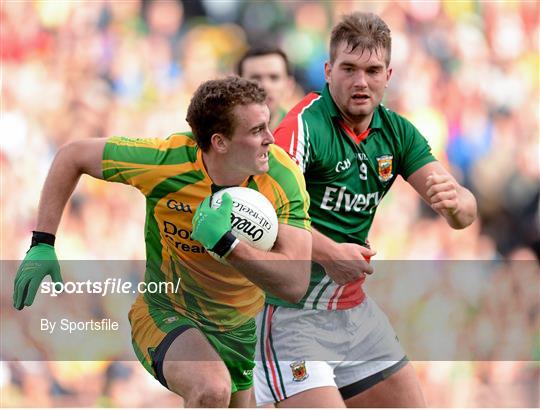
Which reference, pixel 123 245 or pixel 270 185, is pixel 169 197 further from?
pixel 123 245

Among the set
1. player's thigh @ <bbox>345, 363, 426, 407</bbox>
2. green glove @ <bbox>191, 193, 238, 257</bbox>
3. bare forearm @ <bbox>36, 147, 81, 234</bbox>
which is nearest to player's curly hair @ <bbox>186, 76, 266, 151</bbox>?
green glove @ <bbox>191, 193, 238, 257</bbox>

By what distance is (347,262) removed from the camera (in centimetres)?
428

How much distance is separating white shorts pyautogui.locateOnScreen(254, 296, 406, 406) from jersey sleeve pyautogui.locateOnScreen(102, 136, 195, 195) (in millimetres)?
826

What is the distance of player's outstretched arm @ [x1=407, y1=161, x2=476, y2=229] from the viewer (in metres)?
4.14

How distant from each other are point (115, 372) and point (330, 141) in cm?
340

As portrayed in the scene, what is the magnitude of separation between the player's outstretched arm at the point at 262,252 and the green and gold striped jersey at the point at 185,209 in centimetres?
9

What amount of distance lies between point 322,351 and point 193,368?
2.44 ft

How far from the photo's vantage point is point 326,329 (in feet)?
14.5

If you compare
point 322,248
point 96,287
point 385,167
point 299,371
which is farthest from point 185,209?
point 96,287

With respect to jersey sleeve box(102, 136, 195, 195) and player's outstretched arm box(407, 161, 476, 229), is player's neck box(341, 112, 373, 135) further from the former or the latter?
jersey sleeve box(102, 136, 195, 195)

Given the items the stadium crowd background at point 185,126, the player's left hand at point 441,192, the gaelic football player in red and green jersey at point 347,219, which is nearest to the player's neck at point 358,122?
the gaelic football player in red and green jersey at point 347,219

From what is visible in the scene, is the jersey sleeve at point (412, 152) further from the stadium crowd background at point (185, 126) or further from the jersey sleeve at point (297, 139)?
the stadium crowd background at point (185, 126)

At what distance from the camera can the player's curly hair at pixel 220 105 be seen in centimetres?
411

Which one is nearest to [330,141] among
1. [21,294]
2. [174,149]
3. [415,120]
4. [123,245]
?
[174,149]
